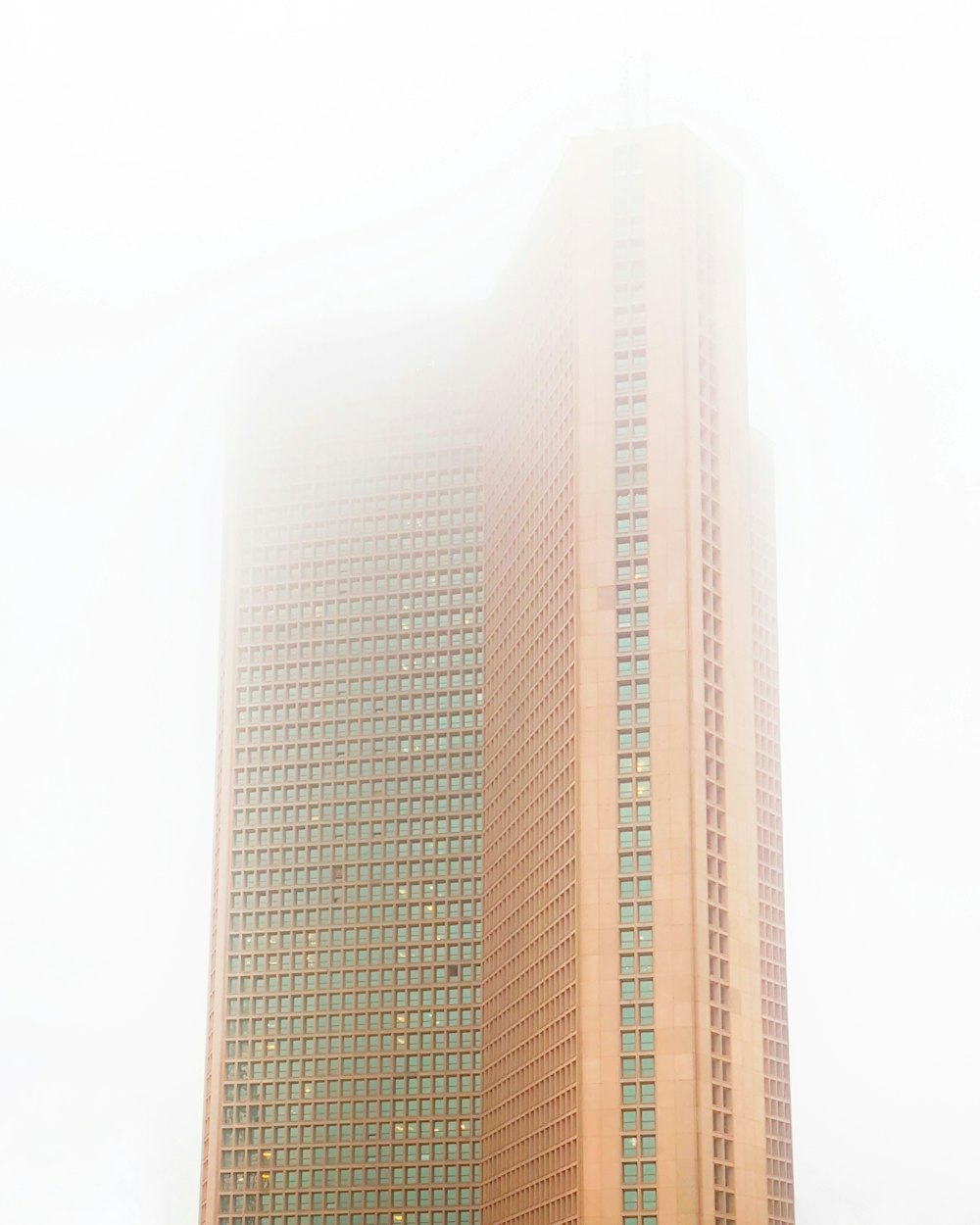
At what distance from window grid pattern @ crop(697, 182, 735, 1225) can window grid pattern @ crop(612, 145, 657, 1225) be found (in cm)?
456

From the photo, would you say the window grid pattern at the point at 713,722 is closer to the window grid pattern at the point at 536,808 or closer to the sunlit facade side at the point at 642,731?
the sunlit facade side at the point at 642,731

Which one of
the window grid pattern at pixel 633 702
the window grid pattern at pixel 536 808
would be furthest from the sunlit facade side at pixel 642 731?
the window grid pattern at pixel 536 808

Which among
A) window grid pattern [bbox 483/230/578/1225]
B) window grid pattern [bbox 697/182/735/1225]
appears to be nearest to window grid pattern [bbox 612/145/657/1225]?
window grid pattern [bbox 697/182/735/1225]

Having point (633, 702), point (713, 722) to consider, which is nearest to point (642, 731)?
point (633, 702)

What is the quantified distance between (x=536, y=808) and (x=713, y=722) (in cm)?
2582

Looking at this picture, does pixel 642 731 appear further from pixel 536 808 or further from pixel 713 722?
pixel 536 808

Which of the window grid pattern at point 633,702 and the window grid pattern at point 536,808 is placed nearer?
the window grid pattern at point 633,702

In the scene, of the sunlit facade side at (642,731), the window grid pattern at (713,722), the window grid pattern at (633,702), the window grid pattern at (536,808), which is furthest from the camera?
the window grid pattern at (536,808)

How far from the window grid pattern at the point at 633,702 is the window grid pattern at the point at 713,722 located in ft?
15.0

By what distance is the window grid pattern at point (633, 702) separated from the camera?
146875mm

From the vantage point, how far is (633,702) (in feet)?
514

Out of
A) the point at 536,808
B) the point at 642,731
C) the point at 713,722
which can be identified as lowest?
the point at 536,808

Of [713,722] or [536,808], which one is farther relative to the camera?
[536,808]

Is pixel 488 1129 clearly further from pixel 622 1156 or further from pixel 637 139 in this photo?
pixel 637 139
